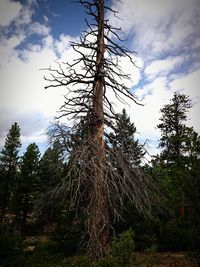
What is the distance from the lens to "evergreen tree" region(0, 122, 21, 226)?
27188mm

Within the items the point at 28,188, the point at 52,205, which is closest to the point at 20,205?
the point at 28,188

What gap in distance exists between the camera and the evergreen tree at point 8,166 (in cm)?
2719

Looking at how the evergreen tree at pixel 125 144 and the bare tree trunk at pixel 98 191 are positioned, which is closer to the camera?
the bare tree trunk at pixel 98 191

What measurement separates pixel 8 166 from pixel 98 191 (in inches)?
1021

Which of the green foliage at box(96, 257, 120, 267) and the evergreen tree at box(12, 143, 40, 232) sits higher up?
the evergreen tree at box(12, 143, 40, 232)

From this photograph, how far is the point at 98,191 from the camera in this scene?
513 centimetres

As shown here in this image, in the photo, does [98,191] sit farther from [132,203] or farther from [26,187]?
[26,187]

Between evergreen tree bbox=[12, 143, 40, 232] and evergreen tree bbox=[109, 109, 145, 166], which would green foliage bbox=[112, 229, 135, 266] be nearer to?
evergreen tree bbox=[109, 109, 145, 166]

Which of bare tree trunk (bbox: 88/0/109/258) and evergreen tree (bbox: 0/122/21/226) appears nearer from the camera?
bare tree trunk (bbox: 88/0/109/258)

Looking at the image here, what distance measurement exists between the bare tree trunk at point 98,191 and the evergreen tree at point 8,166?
23689mm

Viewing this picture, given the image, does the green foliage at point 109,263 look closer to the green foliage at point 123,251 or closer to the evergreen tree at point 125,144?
the green foliage at point 123,251

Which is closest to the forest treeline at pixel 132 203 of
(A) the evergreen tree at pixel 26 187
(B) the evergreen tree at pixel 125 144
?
(B) the evergreen tree at pixel 125 144

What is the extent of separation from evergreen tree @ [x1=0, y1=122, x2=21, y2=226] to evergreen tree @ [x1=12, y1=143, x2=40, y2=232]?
2616mm

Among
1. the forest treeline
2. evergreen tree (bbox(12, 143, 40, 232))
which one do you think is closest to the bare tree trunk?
the forest treeline
